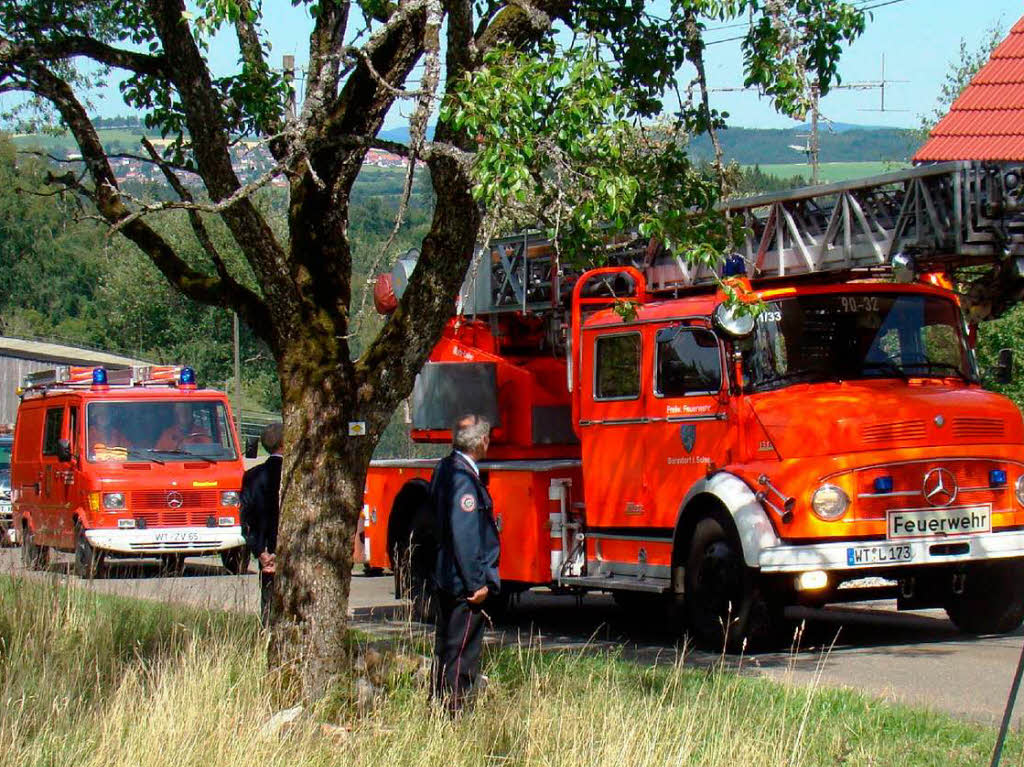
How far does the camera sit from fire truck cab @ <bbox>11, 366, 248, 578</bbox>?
20109mm

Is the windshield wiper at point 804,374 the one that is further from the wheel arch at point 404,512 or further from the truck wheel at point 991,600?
the wheel arch at point 404,512

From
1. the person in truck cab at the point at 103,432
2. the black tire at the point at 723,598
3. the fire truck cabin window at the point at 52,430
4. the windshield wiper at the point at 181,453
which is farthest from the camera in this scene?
the fire truck cabin window at the point at 52,430

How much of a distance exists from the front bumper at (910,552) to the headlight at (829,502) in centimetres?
21

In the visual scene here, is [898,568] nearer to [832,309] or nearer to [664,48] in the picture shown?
[832,309]

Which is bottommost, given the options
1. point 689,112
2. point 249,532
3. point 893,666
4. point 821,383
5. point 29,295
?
point 893,666

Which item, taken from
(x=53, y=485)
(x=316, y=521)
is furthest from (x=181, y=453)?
(x=316, y=521)

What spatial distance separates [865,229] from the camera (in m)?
12.3

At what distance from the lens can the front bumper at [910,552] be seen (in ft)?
36.0

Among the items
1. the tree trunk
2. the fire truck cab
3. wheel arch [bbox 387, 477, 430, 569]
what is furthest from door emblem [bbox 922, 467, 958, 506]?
the fire truck cab

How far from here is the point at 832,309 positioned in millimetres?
11883

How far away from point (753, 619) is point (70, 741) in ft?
18.6


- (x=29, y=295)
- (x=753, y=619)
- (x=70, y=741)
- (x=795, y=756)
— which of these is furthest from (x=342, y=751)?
(x=29, y=295)

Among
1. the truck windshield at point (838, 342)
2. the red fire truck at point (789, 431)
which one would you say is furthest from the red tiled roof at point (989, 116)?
the truck windshield at point (838, 342)

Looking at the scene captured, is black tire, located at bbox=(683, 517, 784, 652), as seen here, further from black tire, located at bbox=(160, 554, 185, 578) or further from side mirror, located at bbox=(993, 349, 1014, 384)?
black tire, located at bbox=(160, 554, 185, 578)
